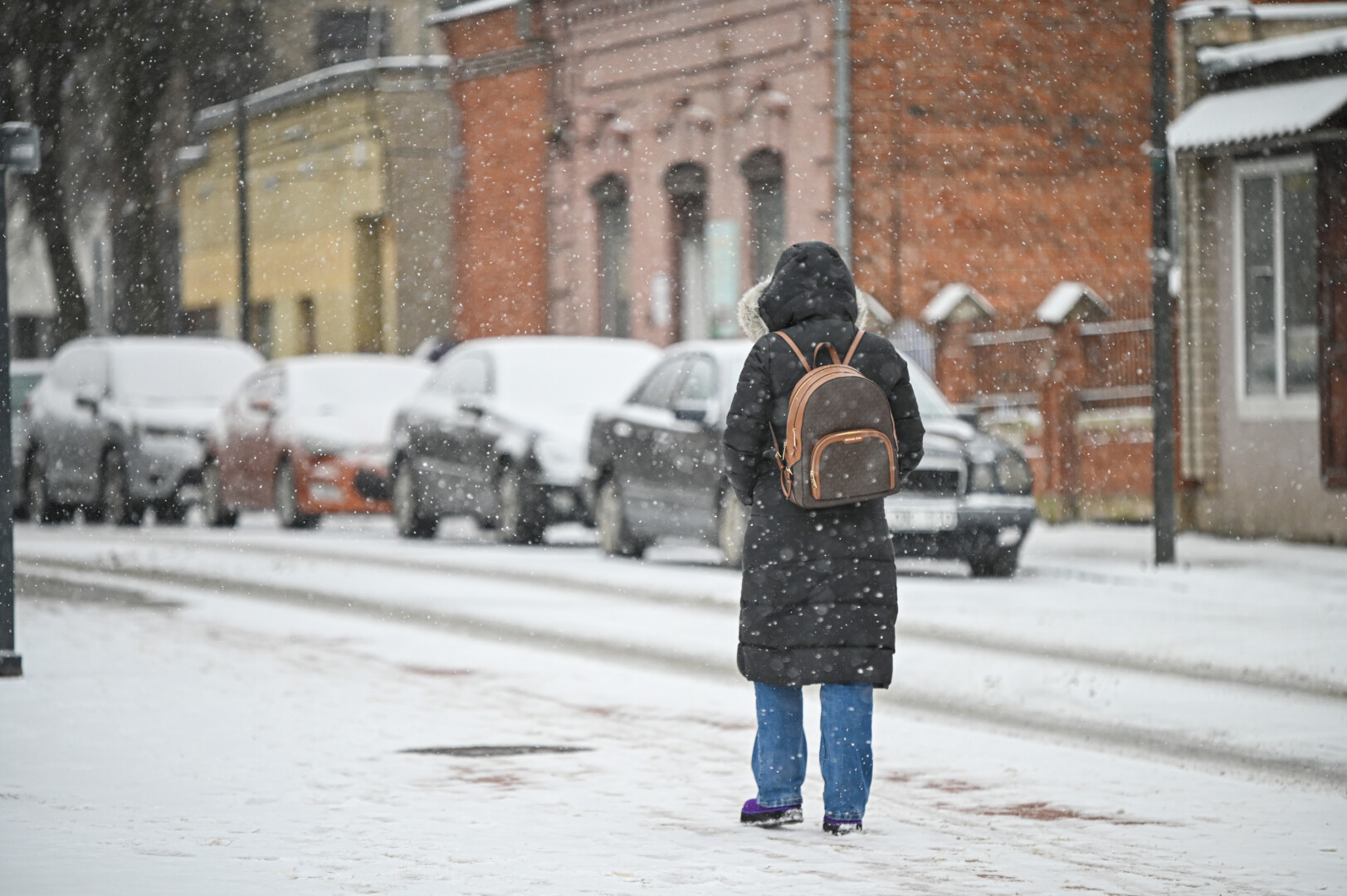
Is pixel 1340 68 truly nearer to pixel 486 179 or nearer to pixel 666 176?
pixel 666 176

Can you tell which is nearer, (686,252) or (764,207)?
(764,207)

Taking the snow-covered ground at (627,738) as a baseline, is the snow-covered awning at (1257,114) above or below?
above

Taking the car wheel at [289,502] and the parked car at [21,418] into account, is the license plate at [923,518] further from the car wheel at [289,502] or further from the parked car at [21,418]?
the parked car at [21,418]

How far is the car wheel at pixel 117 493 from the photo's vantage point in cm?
2488

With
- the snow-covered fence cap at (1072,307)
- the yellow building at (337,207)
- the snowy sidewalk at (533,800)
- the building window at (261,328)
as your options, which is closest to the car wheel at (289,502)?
the snow-covered fence cap at (1072,307)

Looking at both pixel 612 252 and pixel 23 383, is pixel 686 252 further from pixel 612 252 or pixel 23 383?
pixel 23 383

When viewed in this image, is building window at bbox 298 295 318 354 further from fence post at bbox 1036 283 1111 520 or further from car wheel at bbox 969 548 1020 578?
car wheel at bbox 969 548 1020 578

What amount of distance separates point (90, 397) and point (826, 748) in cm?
1879

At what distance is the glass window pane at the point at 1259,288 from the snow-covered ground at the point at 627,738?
3.64 metres

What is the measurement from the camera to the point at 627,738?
9477 mm

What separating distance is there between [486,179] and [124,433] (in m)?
13.6

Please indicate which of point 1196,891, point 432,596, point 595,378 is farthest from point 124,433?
point 1196,891

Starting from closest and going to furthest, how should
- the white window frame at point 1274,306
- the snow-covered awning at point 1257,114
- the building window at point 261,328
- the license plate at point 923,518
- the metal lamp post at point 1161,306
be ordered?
the license plate at point 923,518, the metal lamp post at point 1161,306, the snow-covered awning at point 1257,114, the white window frame at point 1274,306, the building window at point 261,328

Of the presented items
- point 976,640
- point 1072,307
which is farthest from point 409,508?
point 976,640
